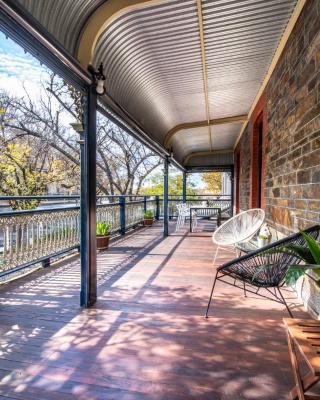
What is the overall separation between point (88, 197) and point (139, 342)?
1331mm

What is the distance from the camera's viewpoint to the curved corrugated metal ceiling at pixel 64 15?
171 cm

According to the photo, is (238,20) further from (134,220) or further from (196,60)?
(134,220)

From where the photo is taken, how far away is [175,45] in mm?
3012

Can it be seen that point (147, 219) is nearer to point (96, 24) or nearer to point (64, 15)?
point (96, 24)

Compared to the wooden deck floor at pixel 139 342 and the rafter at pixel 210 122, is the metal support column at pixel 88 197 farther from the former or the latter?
the rafter at pixel 210 122

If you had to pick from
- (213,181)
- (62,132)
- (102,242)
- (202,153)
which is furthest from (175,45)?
(213,181)

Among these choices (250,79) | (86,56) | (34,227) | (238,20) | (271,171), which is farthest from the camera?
(250,79)

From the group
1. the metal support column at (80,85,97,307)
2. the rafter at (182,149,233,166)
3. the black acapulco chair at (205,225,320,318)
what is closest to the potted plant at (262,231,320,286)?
the black acapulco chair at (205,225,320,318)

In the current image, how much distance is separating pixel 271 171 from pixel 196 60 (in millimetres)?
1863

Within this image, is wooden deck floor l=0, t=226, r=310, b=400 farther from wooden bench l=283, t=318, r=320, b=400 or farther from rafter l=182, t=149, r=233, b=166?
rafter l=182, t=149, r=233, b=166

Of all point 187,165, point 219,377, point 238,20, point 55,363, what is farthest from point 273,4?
point 187,165

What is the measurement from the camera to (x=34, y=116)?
953 cm

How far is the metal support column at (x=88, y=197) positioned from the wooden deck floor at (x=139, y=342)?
0.24 m

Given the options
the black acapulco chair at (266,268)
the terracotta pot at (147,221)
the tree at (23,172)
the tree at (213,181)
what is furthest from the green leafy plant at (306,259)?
the tree at (213,181)
